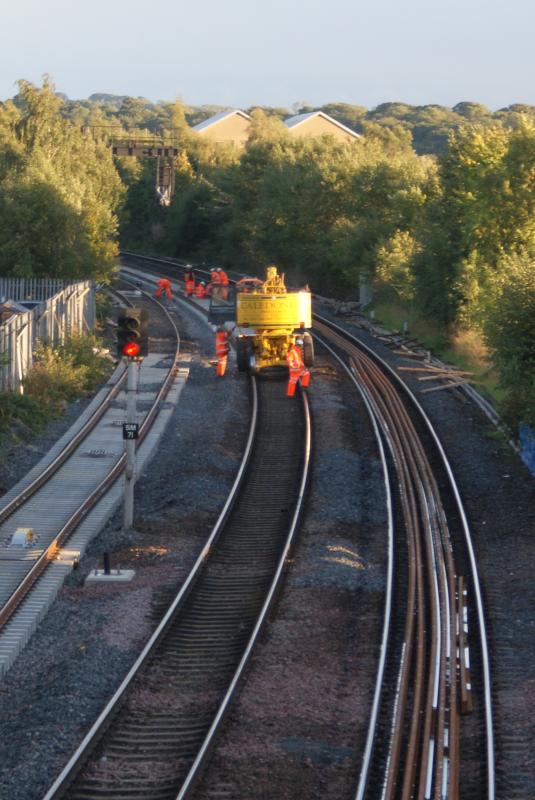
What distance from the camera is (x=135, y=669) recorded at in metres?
11.8

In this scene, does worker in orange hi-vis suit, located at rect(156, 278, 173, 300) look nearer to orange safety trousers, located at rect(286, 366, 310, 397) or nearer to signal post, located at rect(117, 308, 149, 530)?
orange safety trousers, located at rect(286, 366, 310, 397)

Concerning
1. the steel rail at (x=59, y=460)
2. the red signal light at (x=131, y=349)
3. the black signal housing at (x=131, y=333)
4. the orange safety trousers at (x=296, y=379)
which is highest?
the black signal housing at (x=131, y=333)

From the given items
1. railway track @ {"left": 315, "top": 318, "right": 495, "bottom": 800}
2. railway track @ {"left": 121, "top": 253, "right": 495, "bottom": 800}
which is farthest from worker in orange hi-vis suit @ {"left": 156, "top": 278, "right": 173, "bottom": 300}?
railway track @ {"left": 121, "top": 253, "right": 495, "bottom": 800}

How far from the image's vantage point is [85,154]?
2104 inches

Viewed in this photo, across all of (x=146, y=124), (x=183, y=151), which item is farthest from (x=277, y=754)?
(x=146, y=124)

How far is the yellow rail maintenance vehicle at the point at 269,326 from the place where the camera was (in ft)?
99.3

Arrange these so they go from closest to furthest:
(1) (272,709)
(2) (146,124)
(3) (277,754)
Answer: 1. (3) (277,754)
2. (1) (272,709)
3. (2) (146,124)

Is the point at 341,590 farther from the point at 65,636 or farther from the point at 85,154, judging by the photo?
the point at 85,154

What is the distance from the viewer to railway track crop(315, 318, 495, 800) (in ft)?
32.0

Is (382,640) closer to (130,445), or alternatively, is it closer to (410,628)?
(410,628)

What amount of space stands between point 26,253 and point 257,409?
53.0 feet

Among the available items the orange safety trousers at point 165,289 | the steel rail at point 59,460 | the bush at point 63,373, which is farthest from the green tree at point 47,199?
the steel rail at point 59,460

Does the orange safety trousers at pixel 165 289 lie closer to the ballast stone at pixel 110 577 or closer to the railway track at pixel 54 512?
the railway track at pixel 54 512

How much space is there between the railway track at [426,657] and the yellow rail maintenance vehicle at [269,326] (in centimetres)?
903
